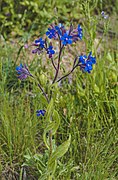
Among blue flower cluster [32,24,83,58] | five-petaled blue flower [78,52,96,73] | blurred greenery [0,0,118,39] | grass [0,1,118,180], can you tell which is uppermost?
blurred greenery [0,0,118,39]

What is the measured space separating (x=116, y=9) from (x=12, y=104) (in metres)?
1.44

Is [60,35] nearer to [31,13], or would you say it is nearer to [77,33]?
[77,33]

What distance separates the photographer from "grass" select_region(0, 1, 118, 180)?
200 cm

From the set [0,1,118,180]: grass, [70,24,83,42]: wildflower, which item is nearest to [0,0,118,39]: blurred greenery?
[0,1,118,180]: grass

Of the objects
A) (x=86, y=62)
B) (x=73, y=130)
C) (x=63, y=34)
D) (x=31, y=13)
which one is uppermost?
(x=31, y=13)

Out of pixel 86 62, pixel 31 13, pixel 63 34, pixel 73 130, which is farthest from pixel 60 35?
pixel 31 13

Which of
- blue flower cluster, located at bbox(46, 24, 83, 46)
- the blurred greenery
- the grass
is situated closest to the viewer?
blue flower cluster, located at bbox(46, 24, 83, 46)

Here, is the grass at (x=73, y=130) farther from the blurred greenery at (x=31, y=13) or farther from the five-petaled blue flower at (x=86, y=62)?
the blurred greenery at (x=31, y=13)

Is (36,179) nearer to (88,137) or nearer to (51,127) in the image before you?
(88,137)

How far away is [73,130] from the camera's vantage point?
7.21ft

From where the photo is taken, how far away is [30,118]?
2.21 meters

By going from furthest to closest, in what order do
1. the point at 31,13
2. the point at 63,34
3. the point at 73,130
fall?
1. the point at 31,13
2. the point at 73,130
3. the point at 63,34

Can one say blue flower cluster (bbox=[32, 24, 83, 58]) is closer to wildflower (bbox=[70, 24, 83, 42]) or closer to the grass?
wildflower (bbox=[70, 24, 83, 42])

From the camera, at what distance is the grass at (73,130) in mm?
2002
